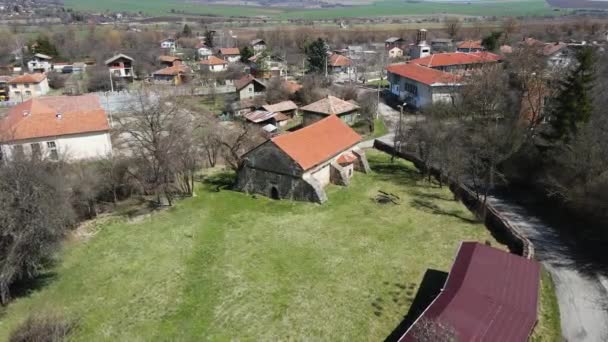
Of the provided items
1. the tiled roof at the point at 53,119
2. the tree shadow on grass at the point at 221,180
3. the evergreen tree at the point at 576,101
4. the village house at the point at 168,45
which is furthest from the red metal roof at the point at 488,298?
the village house at the point at 168,45

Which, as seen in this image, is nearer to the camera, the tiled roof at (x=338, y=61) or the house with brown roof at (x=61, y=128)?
the house with brown roof at (x=61, y=128)

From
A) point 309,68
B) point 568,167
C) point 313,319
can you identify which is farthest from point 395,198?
point 309,68

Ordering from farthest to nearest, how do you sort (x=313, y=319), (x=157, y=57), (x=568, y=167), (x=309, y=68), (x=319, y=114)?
1. (x=157, y=57)
2. (x=309, y=68)
3. (x=319, y=114)
4. (x=568, y=167)
5. (x=313, y=319)

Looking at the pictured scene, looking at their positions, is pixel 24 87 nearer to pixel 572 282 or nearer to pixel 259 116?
pixel 259 116

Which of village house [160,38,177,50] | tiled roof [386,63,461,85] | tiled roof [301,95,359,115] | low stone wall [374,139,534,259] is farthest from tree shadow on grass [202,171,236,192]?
village house [160,38,177,50]

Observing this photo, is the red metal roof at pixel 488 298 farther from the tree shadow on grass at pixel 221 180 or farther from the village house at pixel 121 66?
the village house at pixel 121 66

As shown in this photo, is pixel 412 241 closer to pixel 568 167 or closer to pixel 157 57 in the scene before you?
pixel 568 167

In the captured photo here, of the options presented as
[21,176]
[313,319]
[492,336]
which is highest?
[21,176]
